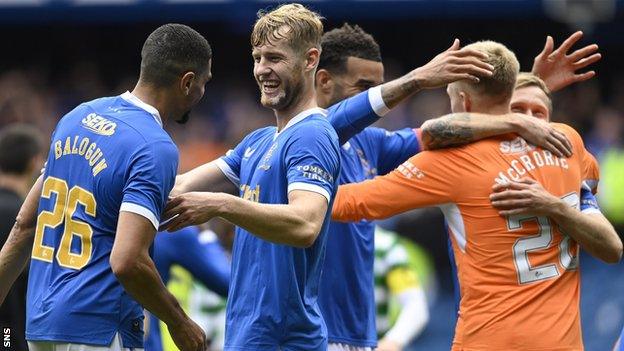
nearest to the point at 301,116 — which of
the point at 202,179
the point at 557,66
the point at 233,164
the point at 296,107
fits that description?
the point at 296,107

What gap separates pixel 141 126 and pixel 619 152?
500 inches

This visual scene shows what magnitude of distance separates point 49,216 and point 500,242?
87.2 inches

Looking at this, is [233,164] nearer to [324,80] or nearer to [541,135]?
[324,80]

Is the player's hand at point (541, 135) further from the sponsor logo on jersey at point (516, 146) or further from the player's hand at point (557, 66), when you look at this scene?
the player's hand at point (557, 66)

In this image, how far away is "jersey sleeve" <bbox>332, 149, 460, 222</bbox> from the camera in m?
6.19

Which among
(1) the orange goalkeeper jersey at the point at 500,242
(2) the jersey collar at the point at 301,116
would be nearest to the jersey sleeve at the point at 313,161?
(2) the jersey collar at the point at 301,116

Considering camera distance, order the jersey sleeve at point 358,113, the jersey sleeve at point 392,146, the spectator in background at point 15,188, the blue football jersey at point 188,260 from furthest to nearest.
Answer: the blue football jersey at point 188,260
the spectator in background at point 15,188
the jersey sleeve at point 392,146
the jersey sleeve at point 358,113

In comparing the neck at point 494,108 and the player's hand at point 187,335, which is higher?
the neck at point 494,108

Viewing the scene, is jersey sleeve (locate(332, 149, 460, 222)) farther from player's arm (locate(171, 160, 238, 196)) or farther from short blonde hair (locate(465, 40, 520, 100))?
player's arm (locate(171, 160, 238, 196))

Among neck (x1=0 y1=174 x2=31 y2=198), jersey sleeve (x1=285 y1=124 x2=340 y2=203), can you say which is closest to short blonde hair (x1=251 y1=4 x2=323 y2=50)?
jersey sleeve (x1=285 y1=124 x2=340 y2=203)

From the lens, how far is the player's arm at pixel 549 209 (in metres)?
6.00

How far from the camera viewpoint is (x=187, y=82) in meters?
5.83

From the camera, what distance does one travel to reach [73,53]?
882 inches

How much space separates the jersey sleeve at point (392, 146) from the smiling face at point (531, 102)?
0.85 meters
